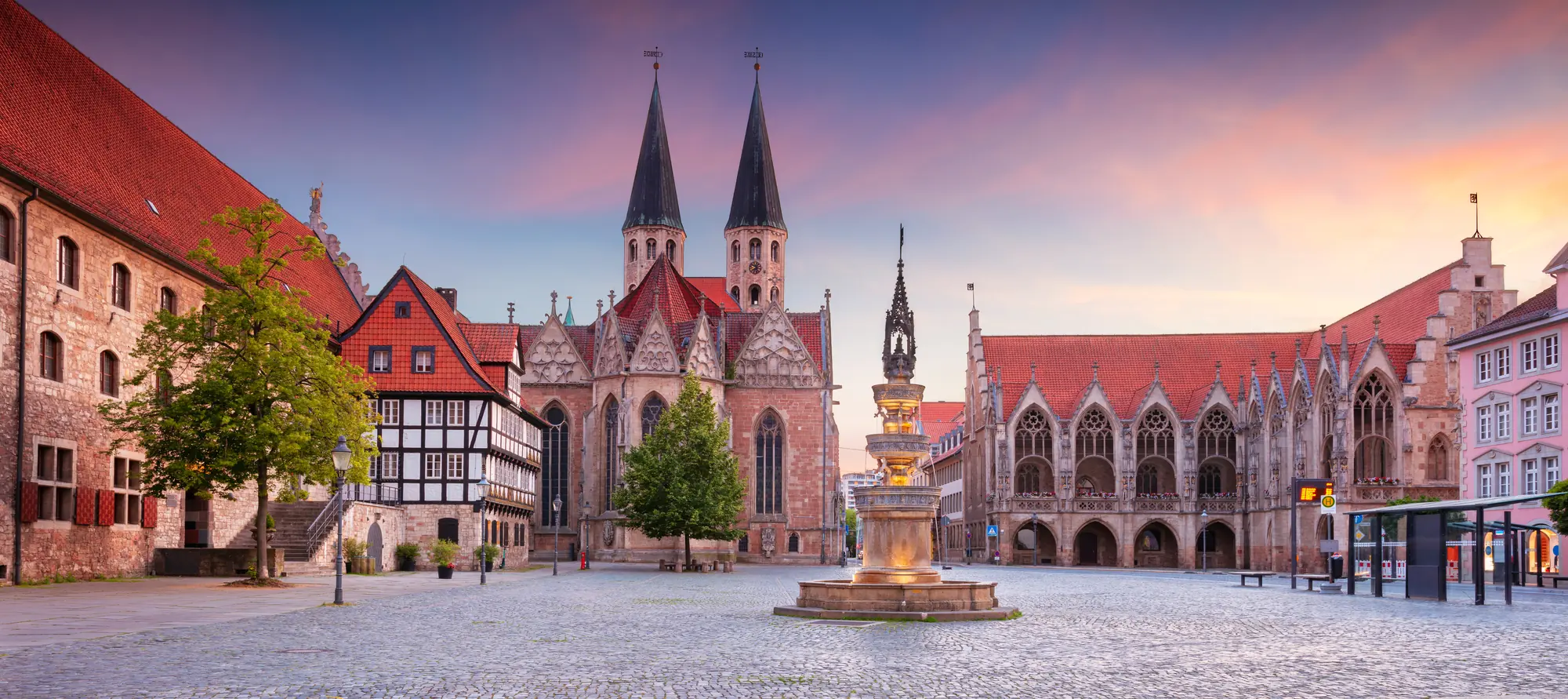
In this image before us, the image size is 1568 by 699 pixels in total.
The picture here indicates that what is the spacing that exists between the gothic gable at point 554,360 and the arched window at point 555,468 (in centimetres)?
175

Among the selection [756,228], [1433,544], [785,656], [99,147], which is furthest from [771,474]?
[785,656]

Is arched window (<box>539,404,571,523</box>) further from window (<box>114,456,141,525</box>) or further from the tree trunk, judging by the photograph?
the tree trunk

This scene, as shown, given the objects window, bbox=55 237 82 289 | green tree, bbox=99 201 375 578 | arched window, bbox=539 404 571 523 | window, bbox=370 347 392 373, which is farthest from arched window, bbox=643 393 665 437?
window, bbox=55 237 82 289

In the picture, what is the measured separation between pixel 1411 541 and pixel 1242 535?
48.9 m

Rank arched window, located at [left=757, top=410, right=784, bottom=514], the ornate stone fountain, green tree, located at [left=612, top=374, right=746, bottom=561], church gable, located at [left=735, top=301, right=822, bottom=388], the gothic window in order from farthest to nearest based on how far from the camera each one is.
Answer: church gable, located at [left=735, top=301, right=822, bottom=388] → arched window, located at [left=757, top=410, right=784, bottom=514] → the gothic window → green tree, located at [left=612, top=374, right=746, bottom=561] → the ornate stone fountain

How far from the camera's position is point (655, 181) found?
3789 inches

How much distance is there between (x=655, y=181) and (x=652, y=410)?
26.5 metres

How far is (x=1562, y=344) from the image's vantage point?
4938 cm

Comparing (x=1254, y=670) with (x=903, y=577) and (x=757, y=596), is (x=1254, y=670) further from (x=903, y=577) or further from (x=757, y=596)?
(x=757, y=596)

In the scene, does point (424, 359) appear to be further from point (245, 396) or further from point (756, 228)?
point (756, 228)

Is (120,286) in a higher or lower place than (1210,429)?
higher

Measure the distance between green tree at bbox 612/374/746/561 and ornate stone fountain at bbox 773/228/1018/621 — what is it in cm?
3212

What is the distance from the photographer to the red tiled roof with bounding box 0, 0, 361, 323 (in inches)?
1321

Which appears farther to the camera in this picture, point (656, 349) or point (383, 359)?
point (656, 349)
